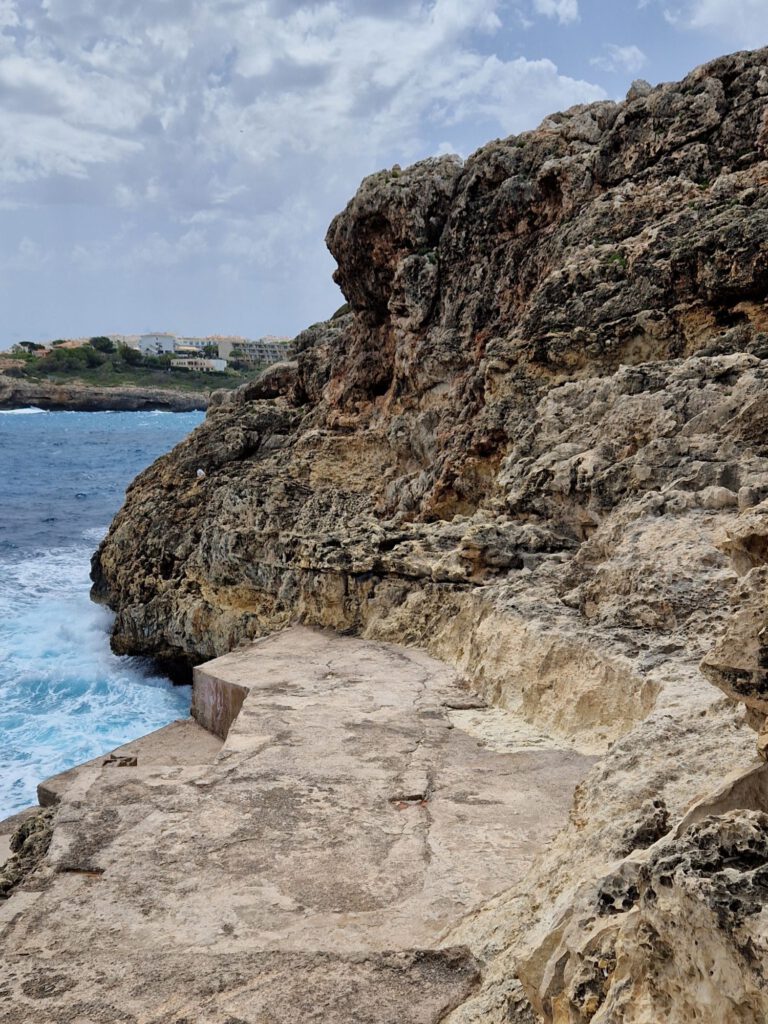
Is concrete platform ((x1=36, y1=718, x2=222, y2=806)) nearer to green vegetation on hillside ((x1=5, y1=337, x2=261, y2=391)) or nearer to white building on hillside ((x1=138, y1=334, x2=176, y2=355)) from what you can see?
green vegetation on hillside ((x1=5, y1=337, x2=261, y2=391))

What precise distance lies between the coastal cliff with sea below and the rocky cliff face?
27 millimetres

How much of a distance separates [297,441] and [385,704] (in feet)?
33.2

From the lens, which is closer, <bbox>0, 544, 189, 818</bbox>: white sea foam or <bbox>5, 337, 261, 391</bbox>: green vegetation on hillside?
<bbox>0, 544, 189, 818</bbox>: white sea foam

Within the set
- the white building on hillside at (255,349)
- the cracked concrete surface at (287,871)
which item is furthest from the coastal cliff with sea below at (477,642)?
the white building on hillside at (255,349)

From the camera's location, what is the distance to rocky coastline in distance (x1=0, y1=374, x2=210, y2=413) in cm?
10481

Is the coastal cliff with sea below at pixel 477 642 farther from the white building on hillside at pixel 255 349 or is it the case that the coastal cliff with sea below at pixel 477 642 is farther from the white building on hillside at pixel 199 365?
the white building on hillside at pixel 255 349

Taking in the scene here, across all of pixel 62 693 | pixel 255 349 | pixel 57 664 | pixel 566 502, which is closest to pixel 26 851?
pixel 566 502

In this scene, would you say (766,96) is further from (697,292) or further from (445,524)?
(445,524)

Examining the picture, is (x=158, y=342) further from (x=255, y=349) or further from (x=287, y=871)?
(x=287, y=871)

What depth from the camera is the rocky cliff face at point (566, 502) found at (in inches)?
117

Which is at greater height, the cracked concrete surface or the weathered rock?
the cracked concrete surface

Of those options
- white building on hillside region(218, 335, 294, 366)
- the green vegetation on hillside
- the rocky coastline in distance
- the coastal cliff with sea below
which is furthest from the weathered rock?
white building on hillside region(218, 335, 294, 366)

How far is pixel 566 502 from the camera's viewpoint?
954cm

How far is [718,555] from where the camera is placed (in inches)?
276
